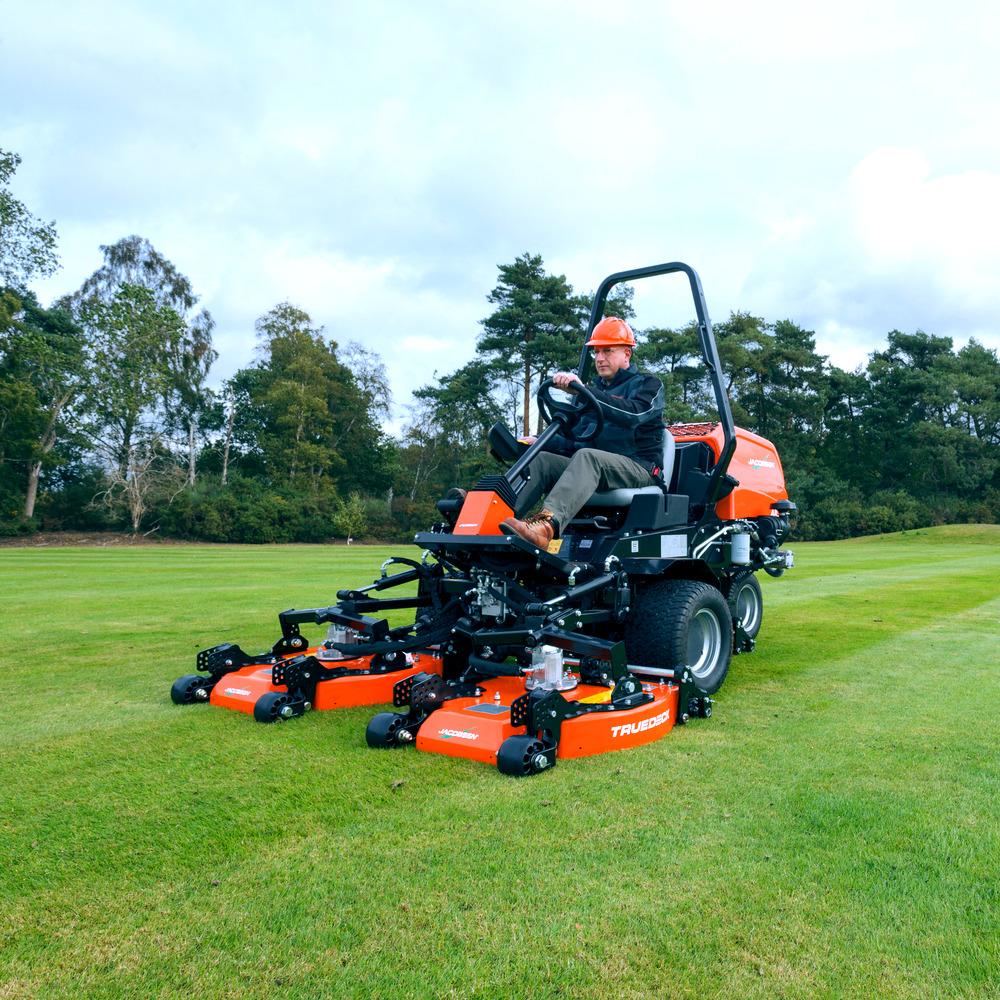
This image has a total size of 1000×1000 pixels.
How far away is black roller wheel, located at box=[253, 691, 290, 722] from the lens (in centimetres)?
481

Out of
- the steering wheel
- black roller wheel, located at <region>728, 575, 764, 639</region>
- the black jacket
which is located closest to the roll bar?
the black jacket

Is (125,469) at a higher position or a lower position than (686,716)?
higher

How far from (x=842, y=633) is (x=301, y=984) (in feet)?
24.7

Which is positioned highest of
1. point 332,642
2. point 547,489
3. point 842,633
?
point 547,489

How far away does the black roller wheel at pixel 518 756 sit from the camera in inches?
152

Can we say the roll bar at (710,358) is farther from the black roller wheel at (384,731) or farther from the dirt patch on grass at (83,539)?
the dirt patch on grass at (83,539)

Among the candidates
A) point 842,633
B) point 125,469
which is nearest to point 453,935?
point 842,633

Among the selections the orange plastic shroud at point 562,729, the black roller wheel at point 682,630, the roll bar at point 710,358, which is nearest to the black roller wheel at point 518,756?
the orange plastic shroud at point 562,729

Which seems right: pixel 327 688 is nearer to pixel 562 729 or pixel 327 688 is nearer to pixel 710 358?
pixel 562 729

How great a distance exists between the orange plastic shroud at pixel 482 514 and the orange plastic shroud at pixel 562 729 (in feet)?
3.29

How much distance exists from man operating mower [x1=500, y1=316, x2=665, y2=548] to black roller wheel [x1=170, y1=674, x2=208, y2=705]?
7.40ft

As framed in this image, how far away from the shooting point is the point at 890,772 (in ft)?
12.9

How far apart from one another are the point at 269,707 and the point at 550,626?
1701mm

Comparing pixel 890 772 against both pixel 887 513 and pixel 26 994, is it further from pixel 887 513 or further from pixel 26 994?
pixel 887 513
